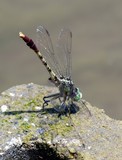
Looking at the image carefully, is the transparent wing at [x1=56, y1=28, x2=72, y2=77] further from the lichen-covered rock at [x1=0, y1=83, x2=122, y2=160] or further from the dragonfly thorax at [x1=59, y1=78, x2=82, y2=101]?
Answer: the lichen-covered rock at [x1=0, y1=83, x2=122, y2=160]

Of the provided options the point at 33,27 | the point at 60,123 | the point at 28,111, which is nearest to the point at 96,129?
the point at 60,123

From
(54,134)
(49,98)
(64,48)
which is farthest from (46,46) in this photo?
(54,134)

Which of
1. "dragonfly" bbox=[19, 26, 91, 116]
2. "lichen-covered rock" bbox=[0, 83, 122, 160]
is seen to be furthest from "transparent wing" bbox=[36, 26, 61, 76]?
"lichen-covered rock" bbox=[0, 83, 122, 160]

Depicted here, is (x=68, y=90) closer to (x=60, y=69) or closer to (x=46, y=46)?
(x=60, y=69)

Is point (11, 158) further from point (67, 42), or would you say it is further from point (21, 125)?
point (67, 42)

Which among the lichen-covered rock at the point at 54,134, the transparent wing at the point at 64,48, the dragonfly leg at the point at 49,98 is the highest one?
the transparent wing at the point at 64,48

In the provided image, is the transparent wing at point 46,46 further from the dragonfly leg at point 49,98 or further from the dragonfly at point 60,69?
the dragonfly leg at point 49,98

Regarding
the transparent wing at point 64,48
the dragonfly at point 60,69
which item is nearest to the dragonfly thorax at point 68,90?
the dragonfly at point 60,69
